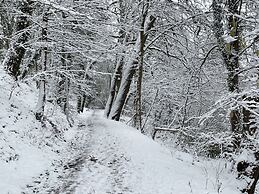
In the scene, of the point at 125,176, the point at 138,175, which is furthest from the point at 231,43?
the point at 125,176

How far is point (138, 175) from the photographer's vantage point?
8.61 m

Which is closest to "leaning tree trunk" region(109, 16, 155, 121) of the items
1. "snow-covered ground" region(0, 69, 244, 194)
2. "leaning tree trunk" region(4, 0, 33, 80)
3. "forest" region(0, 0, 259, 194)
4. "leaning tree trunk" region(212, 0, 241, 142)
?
"forest" region(0, 0, 259, 194)

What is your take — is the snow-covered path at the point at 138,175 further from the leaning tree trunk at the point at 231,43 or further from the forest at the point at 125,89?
the leaning tree trunk at the point at 231,43

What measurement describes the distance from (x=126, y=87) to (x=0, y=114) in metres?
10.5

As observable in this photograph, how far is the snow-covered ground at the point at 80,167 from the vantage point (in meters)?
7.27

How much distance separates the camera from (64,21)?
40.7 ft

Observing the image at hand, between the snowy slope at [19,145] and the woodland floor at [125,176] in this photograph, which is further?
the woodland floor at [125,176]

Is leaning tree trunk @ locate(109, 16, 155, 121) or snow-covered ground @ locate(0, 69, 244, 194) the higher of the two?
leaning tree trunk @ locate(109, 16, 155, 121)

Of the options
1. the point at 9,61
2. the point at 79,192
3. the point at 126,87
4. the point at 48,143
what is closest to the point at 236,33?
the point at 79,192

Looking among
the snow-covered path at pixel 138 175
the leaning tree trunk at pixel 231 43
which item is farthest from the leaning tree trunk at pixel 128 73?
the leaning tree trunk at pixel 231 43

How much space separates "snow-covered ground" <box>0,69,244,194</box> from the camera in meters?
7.27

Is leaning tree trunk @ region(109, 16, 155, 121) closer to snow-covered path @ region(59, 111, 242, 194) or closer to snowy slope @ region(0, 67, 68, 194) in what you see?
snow-covered path @ region(59, 111, 242, 194)

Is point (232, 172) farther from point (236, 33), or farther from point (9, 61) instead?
point (9, 61)

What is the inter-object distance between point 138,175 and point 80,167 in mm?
1733
